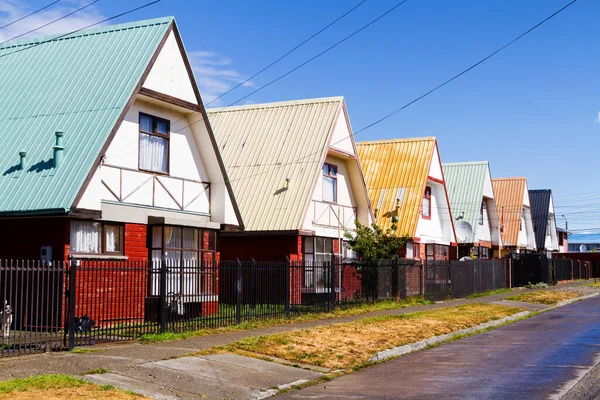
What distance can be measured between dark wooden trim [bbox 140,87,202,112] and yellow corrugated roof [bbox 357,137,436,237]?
17.1m

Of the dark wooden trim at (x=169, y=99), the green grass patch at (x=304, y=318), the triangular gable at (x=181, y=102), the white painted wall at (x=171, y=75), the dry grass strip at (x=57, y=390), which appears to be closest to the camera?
the dry grass strip at (x=57, y=390)

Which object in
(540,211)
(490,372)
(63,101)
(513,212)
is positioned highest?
(540,211)

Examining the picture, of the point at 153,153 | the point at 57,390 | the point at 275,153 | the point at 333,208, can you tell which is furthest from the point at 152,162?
the point at 57,390

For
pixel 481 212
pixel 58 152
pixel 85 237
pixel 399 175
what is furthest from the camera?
pixel 481 212

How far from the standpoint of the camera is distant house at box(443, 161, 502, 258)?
167 ft

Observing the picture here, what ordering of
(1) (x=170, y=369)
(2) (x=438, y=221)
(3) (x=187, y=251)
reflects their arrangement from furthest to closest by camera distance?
(2) (x=438, y=221) → (3) (x=187, y=251) → (1) (x=170, y=369)

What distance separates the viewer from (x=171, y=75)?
22328 millimetres

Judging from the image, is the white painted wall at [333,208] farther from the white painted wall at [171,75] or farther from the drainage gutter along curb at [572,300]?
the drainage gutter along curb at [572,300]

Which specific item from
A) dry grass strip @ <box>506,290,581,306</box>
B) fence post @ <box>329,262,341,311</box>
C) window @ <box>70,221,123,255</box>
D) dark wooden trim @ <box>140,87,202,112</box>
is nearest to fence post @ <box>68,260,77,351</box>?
window @ <box>70,221,123,255</box>

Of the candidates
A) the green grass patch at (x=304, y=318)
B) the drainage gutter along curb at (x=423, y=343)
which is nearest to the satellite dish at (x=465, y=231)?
the green grass patch at (x=304, y=318)

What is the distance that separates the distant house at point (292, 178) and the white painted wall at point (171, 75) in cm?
775

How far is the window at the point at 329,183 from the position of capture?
32656 millimetres

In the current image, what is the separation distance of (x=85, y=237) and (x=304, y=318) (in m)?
6.52

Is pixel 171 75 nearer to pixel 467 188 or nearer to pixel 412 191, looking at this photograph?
pixel 412 191
